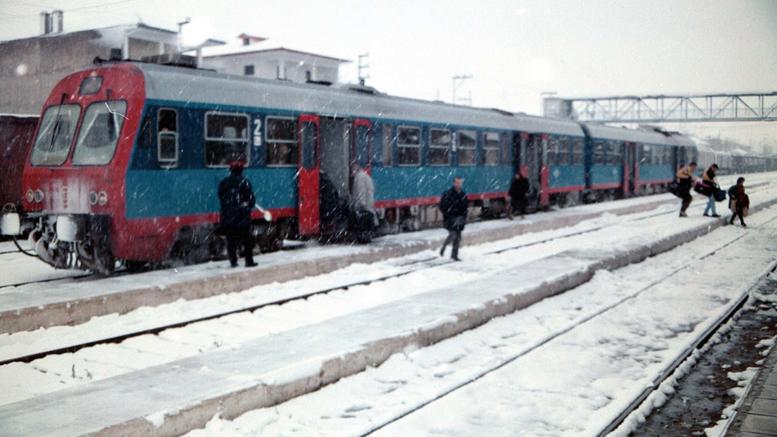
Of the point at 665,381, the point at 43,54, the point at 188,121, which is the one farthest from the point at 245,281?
the point at 43,54

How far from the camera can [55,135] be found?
12641 millimetres

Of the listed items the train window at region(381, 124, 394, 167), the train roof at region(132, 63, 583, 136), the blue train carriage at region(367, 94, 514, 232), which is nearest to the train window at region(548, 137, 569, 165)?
the blue train carriage at region(367, 94, 514, 232)

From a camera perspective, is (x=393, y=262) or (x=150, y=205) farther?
(x=393, y=262)

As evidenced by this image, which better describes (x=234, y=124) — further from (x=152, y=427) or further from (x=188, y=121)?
(x=152, y=427)

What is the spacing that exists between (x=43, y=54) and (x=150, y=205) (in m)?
35.8

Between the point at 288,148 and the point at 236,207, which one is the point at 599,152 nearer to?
the point at 288,148

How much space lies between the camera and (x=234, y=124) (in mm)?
13758

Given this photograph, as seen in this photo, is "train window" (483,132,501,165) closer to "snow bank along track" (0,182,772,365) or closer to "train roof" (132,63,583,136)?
"train roof" (132,63,583,136)

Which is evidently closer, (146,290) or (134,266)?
(146,290)

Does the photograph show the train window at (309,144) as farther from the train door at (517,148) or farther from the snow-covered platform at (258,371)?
the train door at (517,148)

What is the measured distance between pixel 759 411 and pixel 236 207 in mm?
8386

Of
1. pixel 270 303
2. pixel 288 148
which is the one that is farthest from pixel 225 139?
pixel 270 303

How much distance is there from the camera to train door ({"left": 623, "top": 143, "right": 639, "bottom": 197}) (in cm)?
3497

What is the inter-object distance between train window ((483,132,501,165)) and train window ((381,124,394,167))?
5051mm
